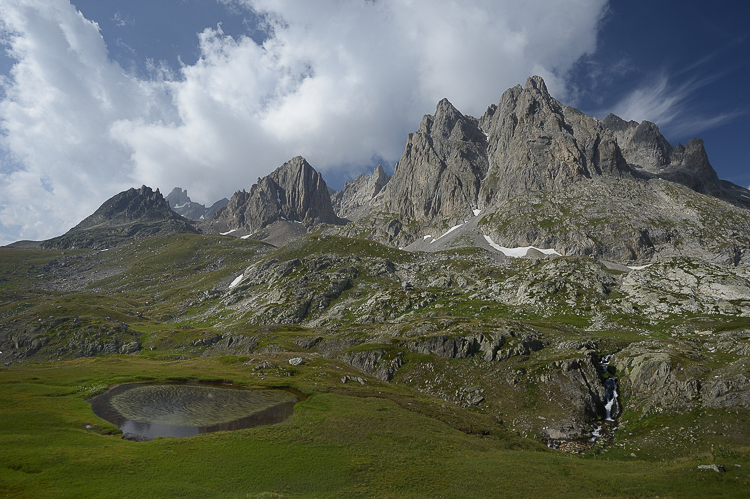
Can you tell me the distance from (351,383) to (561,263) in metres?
118

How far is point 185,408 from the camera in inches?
2061

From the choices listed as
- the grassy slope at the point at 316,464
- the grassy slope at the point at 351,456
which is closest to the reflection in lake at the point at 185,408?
the grassy slope at the point at 351,456

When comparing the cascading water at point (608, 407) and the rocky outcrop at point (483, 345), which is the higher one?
the rocky outcrop at point (483, 345)

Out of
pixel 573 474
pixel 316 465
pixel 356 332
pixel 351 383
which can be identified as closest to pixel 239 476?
pixel 316 465

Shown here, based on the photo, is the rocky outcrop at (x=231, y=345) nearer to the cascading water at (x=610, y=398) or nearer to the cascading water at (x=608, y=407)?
the cascading water at (x=608, y=407)

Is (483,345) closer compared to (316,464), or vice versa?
(316,464)

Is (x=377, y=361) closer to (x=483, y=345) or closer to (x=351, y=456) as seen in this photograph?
(x=483, y=345)

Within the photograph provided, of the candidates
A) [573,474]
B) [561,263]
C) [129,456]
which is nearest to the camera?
[129,456]

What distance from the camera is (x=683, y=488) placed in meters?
29.0

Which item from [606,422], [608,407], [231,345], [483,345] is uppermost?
[483,345]

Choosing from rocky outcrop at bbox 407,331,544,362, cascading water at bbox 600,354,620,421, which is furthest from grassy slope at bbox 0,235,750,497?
rocky outcrop at bbox 407,331,544,362

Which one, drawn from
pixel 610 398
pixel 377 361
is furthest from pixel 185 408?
pixel 610 398

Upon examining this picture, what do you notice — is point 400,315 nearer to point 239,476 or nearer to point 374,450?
point 374,450

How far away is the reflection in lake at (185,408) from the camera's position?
4403cm
